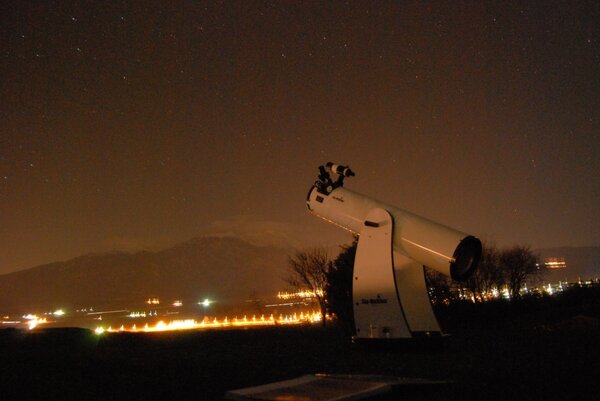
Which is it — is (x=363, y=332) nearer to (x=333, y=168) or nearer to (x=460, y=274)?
(x=460, y=274)

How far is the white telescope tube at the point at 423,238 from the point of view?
25.7 feet

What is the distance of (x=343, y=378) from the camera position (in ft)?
18.7

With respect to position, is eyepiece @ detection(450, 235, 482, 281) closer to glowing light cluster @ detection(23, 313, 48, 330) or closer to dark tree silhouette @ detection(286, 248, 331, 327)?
dark tree silhouette @ detection(286, 248, 331, 327)

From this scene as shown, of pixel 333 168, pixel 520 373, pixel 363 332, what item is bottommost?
pixel 520 373

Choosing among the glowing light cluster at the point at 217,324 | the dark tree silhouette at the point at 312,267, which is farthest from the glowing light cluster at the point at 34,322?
the dark tree silhouette at the point at 312,267

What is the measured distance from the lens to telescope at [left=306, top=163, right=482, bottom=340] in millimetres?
7953

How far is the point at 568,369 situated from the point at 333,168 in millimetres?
5610

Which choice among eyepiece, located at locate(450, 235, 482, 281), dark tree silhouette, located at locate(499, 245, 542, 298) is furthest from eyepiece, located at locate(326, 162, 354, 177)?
dark tree silhouette, located at locate(499, 245, 542, 298)

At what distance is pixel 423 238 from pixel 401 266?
0.74 m

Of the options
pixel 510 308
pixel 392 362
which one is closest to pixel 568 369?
pixel 392 362

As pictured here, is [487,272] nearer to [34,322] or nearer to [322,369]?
[322,369]

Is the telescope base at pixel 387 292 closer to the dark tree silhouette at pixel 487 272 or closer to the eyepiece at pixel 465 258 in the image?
the eyepiece at pixel 465 258

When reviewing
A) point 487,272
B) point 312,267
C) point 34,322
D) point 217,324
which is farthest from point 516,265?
point 34,322

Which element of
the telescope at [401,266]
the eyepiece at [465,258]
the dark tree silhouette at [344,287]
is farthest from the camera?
the dark tree silhouette at [344,287]
